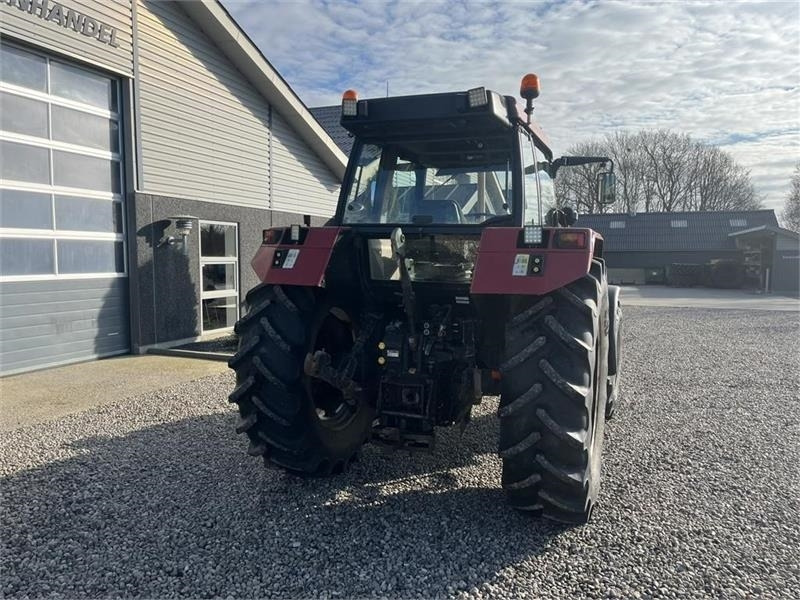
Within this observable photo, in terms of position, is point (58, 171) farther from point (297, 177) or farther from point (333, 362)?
point (333, 362)

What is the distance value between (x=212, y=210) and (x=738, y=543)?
9.42 meters

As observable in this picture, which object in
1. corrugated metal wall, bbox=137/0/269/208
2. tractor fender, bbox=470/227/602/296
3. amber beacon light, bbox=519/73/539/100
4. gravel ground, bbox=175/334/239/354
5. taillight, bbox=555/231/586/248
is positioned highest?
corrugated metal wall, bbox=137/0/269/208

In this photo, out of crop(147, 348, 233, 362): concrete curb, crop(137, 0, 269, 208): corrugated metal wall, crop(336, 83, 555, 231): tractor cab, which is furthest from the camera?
crop(137, 0, 269, 208): corrugated metal wall

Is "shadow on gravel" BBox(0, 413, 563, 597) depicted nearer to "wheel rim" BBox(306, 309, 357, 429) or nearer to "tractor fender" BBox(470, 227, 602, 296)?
"wheel rim" BBox(306, 309, 357, 429)

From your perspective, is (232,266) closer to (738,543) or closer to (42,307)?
(42,307)

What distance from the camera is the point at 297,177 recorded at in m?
13.1

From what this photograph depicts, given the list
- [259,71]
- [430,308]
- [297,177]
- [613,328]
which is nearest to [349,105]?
[430,308]

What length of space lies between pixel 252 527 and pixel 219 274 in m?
8.08

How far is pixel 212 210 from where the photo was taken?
10406 mm

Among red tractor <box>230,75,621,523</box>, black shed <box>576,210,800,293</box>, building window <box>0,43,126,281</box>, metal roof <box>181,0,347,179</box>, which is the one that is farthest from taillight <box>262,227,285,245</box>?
black shed <box>576,210,800,293</box>

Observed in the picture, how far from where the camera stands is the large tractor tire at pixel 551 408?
3.05 metres

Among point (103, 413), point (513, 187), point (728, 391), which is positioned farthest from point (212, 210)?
point (728, 391)

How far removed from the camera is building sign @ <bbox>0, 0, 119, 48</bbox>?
283 inches

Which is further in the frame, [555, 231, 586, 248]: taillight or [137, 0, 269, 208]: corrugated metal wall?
[137, 0, 269, 208]: corrugated metal wall
